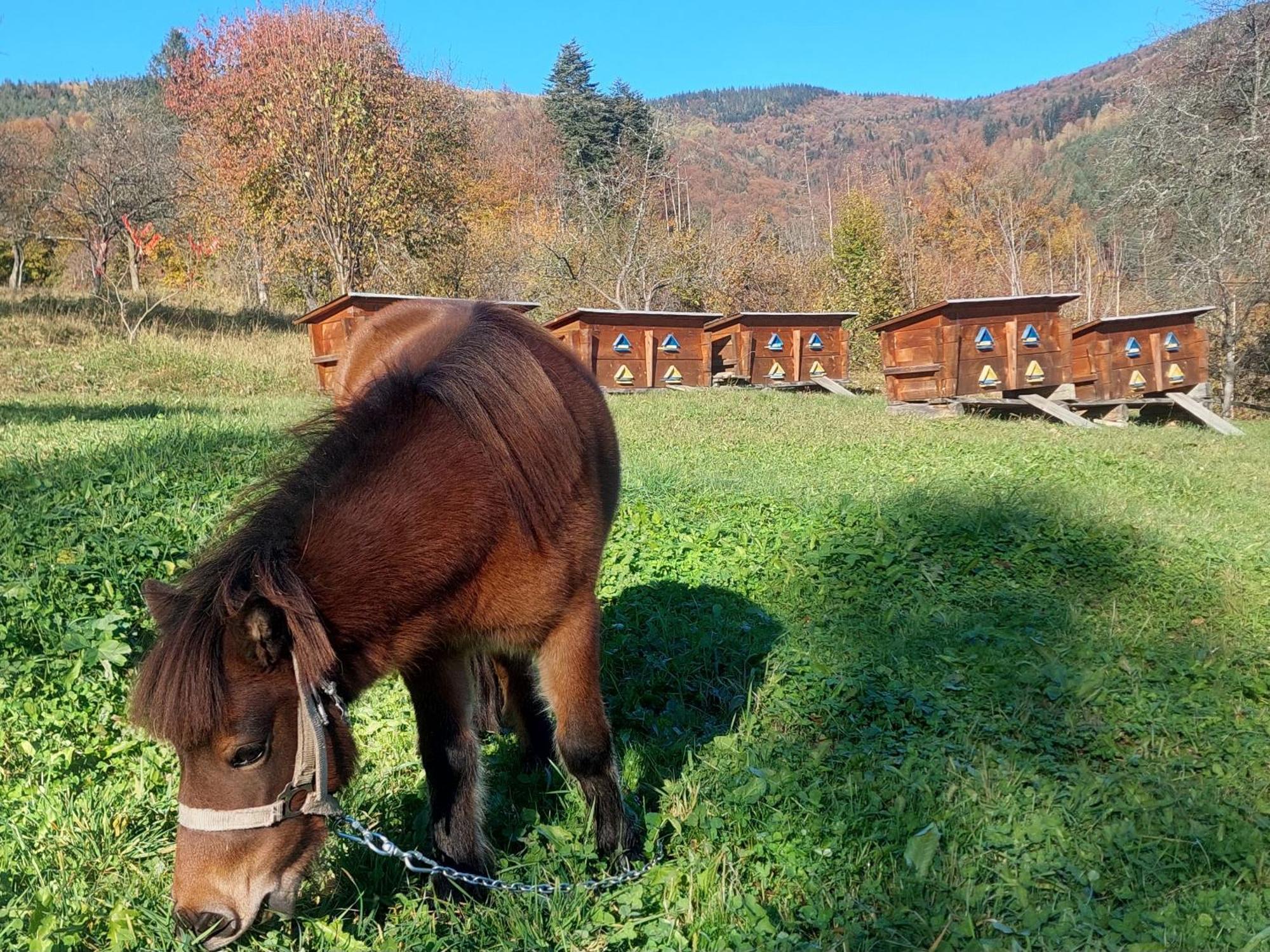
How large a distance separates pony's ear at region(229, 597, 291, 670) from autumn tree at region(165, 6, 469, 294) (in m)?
20.7

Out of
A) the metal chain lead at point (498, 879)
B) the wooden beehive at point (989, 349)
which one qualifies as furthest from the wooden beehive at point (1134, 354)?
the metal chain lead at point (498, 879)

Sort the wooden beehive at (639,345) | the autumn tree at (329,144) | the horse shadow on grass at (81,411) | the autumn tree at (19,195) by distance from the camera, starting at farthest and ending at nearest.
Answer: the autumn tree at (19,195), the autumn tree at (329,144), the wooden beehive at (639,345), the horse shadow on grass at (81,411)

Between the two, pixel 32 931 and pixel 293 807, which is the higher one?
pixel 293 807

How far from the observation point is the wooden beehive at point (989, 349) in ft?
49.8

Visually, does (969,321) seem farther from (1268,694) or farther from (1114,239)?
(1114,239)

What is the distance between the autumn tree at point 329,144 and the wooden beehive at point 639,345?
6.69 m

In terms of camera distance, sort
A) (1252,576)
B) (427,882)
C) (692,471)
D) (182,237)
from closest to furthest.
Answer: (427,882) < (1252,576) < (692,471) < (182,237)

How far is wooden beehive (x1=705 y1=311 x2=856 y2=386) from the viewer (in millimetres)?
20172

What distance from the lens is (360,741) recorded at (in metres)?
3.70

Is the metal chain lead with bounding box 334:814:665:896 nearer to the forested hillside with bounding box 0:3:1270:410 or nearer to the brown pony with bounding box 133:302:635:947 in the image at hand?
the brown pony with bounding box 133:302:635:947

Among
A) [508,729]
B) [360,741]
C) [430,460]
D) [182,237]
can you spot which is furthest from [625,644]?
[182,237]

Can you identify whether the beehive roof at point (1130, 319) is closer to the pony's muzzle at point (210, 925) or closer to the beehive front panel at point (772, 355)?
the beehive front panel at point (772, 355)

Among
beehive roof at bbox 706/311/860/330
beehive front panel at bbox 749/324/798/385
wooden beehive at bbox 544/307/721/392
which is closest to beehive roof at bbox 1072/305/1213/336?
beehive roof at bbox 706/311/860/330

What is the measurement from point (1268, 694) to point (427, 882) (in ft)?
12.5
